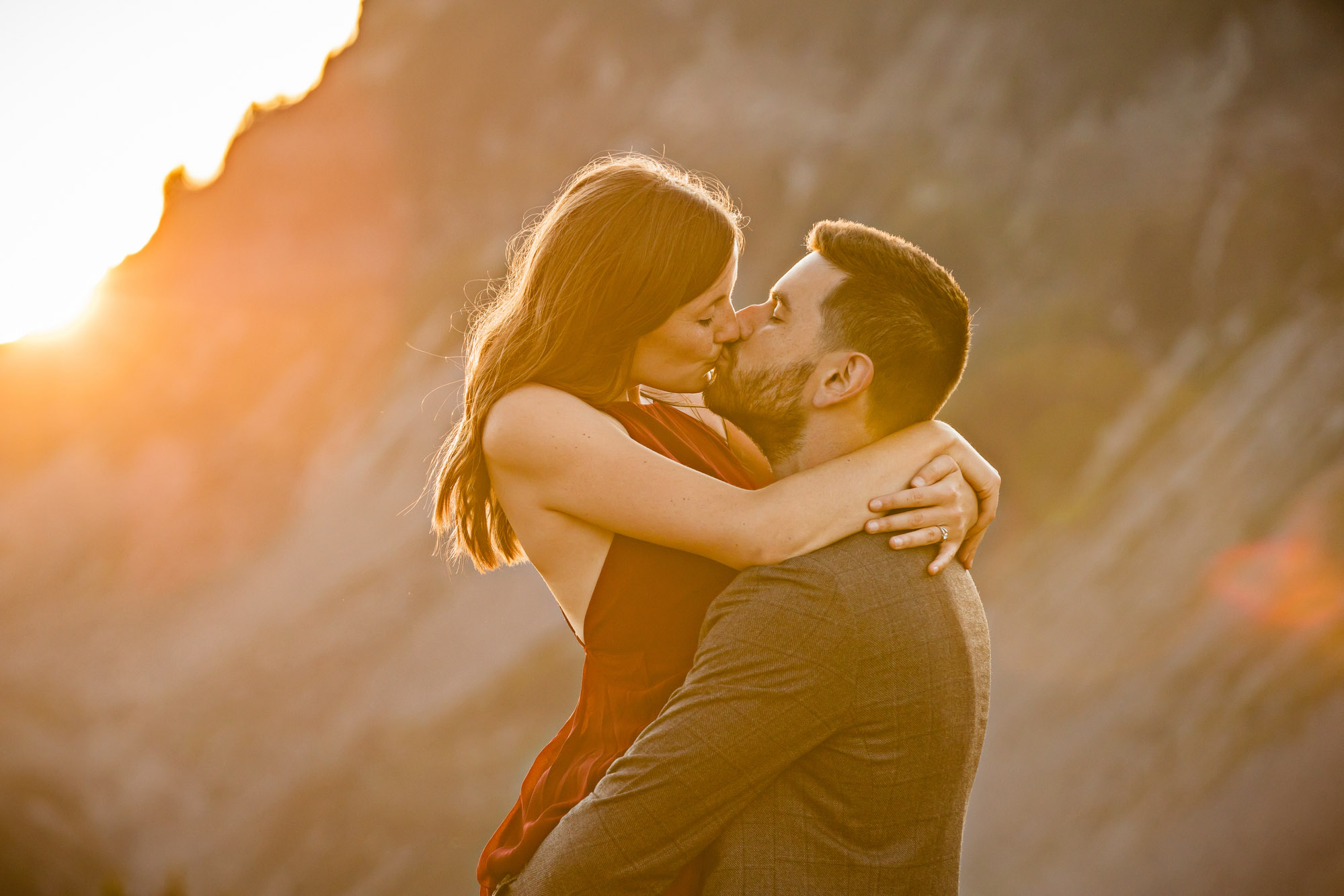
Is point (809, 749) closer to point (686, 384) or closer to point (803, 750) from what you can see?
point (803, 750)

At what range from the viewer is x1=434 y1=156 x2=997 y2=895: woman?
138cm

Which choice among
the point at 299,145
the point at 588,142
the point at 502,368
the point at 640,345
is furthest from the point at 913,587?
the point at 299,145

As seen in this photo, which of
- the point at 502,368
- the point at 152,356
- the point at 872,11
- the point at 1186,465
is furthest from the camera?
the point at 1186,465

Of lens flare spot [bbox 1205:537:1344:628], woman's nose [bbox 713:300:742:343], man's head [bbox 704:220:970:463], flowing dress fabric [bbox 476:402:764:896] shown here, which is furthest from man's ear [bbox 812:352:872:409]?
lens flare spot [bbox 1205:537:1344:628]

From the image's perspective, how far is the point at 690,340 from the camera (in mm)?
1703

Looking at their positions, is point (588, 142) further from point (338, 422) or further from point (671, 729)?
point (671, 729)

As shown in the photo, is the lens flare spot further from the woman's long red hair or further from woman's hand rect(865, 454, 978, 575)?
the woman's long red hair

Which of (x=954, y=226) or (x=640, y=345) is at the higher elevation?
(x=640, y=345)

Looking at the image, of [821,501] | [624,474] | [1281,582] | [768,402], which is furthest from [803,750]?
[1281,582]

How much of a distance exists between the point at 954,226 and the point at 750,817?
4.18m

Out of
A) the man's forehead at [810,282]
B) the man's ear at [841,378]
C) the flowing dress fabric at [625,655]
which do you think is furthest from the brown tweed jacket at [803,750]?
the man's forehead at [810,282]

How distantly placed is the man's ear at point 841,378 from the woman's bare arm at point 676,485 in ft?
0.33

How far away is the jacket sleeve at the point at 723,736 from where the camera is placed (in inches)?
47.5

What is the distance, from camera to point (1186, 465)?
521cm
